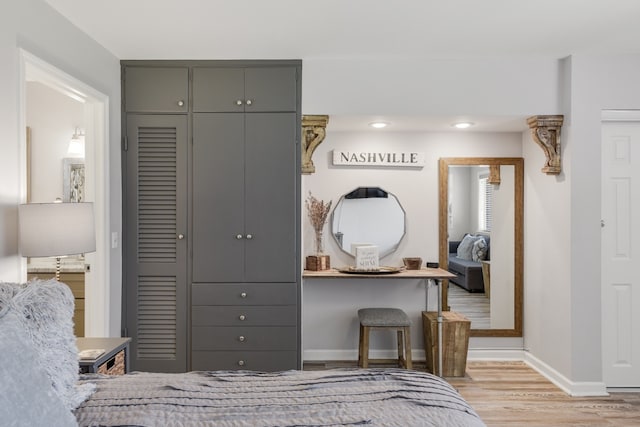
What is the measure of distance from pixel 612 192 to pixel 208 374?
10.7ft

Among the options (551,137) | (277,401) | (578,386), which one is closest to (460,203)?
(551,137)

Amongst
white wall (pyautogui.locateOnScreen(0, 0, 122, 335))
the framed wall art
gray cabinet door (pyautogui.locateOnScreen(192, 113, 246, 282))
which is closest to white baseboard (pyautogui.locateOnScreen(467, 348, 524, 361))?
gray cabinet door (pyautogui.locateOnScreen(192, 113, 246, 282))

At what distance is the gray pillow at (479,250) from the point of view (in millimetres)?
4164

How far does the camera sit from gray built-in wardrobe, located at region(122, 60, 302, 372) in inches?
133

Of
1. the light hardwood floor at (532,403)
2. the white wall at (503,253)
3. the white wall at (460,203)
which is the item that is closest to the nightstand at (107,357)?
the light hardwood floor at (532,403)

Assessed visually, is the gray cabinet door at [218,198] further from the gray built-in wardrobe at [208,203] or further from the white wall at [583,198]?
the white wall at [583,198]

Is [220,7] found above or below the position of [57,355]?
above

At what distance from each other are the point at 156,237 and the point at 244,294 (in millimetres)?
797

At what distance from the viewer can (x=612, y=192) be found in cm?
345

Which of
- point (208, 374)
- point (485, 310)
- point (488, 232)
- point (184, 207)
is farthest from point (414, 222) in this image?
point (208, 374)

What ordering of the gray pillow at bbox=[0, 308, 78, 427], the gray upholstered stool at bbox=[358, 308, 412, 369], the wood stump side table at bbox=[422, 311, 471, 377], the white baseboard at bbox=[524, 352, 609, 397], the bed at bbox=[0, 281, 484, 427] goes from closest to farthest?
the gray pillow at bbox=[0, 308, 78, 427] → the bed at bbox=[0, 281, 484, 427] → the white baseboard at bbox=[524, 352, 609, 397] → the gray upholstered stool at bbox=[358, 308, 412, 369] → the wood stump side table at bbox=[422, 311, 471, 377]

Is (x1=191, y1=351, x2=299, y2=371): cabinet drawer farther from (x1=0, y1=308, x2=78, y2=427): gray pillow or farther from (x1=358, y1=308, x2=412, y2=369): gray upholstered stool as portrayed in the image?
(x1=0, y1=308, x2=78, y2=427): gray pillow

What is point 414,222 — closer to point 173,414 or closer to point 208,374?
point 208,374

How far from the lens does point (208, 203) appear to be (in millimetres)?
3396
